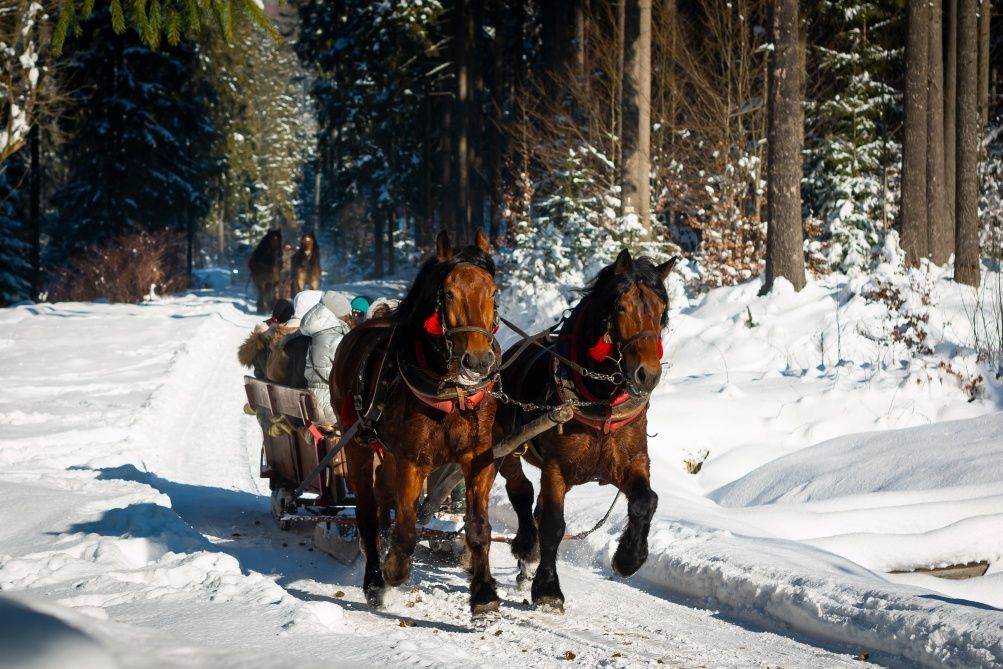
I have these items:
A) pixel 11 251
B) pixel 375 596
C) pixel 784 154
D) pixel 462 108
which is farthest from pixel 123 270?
pixel 375 596

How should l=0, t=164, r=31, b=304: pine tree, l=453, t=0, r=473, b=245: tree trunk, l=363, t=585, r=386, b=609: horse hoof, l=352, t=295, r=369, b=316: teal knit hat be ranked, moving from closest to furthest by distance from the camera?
1. l=363, t=585, r=386, b=609: horse hoof
2. l=352, t=295, r=369, b=316: teal knit hat
3. l=0, t=164, r=31, b=304: pine tree
4. l=453, t=0, r=473, b=245: tree trunk

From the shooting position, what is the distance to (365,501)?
7227 mm

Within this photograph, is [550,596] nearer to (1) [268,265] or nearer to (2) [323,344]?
(2) [323,344]

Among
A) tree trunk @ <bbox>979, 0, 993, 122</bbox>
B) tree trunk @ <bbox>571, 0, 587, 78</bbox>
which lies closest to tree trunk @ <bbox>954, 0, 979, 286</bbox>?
tree trunk @ <bbox>979, 0, 993, 122</bbox>

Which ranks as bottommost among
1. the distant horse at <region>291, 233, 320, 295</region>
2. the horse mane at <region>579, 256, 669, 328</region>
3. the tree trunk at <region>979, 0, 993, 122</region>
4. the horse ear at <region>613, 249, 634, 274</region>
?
the horse mane at <region>579, 256, 669, 328</region>

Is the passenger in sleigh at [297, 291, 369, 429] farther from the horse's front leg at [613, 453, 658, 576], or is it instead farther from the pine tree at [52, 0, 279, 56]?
the horse's front leg at [613, 453, 658, 576]

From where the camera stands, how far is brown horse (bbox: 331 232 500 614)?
19.0 feet

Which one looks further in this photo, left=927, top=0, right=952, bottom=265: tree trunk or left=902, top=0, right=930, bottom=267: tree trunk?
left=927, top=0, right=952, bottom=265: tree trunk

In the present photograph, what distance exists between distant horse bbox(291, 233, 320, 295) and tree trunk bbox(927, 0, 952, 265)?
13.8 m

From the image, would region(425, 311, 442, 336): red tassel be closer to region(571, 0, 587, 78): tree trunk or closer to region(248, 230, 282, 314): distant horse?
region(248, 230, 282, 314): distant horse

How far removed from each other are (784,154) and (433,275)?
36.9 ft

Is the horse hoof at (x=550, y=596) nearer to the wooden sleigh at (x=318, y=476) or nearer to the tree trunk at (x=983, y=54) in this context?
the wooden sleigh at (x=318, y=476)

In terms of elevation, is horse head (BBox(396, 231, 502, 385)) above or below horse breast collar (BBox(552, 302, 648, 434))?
above

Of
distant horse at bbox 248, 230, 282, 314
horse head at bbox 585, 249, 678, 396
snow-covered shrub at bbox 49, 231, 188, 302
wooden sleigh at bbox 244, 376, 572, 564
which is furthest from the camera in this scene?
snow-covered shrub at bbox 49, 231, 188, 302
